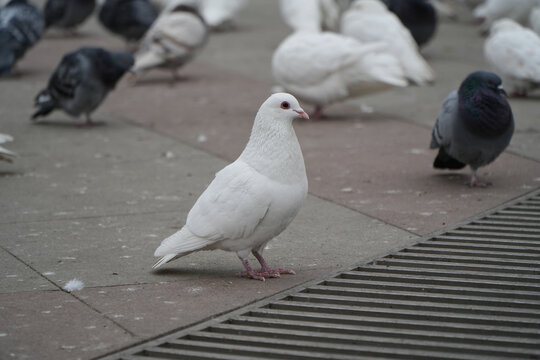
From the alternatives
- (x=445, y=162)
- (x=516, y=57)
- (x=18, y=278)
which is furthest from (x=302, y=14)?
(x=18, y=278)

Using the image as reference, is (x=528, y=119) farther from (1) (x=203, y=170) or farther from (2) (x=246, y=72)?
(2) (x=246, y=72)

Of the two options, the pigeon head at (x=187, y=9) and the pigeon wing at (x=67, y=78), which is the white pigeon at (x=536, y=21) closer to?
the pigeon head at (x=187, y=9)

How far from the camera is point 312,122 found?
8703mm

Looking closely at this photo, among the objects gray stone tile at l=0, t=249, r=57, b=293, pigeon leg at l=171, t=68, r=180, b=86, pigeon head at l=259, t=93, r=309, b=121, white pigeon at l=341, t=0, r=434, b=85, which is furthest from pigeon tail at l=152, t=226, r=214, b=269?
pigeon leg at l=171, t=68, r=180, b=86

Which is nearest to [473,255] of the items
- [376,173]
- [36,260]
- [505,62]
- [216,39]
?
[376,173]

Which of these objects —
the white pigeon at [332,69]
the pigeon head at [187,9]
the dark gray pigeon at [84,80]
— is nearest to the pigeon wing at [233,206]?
the white pigeon at [332,69]

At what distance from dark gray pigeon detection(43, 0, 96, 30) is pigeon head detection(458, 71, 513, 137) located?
8551 millimetres

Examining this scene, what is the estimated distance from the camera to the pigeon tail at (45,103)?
8.59 metres

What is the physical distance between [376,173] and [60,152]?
2.85 m

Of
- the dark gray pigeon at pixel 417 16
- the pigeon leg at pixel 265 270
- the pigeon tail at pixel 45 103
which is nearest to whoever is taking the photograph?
the pigeon leg at pixel 265 270

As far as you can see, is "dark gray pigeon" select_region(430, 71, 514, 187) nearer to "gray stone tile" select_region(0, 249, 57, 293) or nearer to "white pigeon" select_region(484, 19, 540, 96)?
"white pigeon" select_region(484, 19, 540, 96)

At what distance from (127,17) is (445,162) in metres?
6.98

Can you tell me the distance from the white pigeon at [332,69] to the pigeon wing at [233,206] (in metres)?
4.05

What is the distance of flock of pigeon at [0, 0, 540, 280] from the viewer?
438cm
